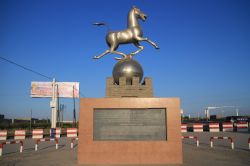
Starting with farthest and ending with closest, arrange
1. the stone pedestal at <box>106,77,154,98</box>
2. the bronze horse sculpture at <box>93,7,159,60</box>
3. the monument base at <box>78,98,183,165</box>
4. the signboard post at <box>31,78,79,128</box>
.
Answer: the signboard post at <box>31,78,79,128</box>
the bronze horse sculpture at <box>93,7,159,60</box>
the stone pedestal at <box>106,77,154,98</box>
the monument base at <box>78,98,183,165</box>

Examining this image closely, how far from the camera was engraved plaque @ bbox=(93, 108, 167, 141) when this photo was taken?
384 inches

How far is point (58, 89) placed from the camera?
45.5 metres

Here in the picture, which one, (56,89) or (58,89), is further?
(58,89)

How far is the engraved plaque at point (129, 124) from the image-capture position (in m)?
9.74

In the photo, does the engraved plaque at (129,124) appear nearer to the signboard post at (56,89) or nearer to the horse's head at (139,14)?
the horse's head at (139,14)

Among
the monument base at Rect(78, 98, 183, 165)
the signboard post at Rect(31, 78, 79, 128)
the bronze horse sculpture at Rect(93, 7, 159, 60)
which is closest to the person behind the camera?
the monument base at Rect(78, 98, 183, 165)

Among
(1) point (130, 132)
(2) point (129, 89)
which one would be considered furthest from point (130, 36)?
(1) point (130, 132)

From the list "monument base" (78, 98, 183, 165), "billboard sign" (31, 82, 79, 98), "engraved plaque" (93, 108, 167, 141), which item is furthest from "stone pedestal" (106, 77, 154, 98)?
"billboard sign" (31, 82, 79, 98)

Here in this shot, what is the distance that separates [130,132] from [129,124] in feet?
1.04

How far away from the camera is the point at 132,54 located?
12.3 metres

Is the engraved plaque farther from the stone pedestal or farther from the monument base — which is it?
the stone pedestal

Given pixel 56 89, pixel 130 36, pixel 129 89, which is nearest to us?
pixel 129 89

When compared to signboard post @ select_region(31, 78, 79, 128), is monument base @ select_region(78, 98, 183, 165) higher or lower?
lower

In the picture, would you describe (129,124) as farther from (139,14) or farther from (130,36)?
(139,14)
